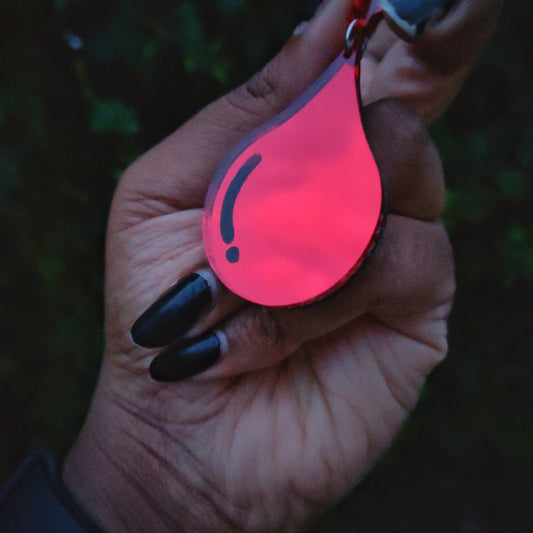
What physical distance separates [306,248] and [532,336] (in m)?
1.23

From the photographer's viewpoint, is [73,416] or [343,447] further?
[73,416]

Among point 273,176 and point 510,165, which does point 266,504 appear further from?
point 510,165

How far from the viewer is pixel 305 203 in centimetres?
81

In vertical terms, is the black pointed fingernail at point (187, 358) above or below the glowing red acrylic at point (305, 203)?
below

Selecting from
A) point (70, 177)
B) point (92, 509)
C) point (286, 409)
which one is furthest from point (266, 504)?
point (70, 177)

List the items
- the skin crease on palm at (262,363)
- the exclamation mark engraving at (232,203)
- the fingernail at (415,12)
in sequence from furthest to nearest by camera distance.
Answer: the skin crease on palm at (262,363), the exclamation mark engraving at (232,203), the fingernail at (415,12)

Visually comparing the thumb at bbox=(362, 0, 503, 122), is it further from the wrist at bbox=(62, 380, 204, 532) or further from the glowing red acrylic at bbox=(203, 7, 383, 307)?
the wrist at bbox=(62, 380, 204, 532)

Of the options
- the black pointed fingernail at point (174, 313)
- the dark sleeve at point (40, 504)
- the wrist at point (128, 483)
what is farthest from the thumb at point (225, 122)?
the dark sleeve at point (40, 504)

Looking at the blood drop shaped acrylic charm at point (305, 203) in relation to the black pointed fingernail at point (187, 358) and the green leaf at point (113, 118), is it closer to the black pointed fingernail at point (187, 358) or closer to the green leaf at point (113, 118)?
the black pointed fingernail at point (187, 358)

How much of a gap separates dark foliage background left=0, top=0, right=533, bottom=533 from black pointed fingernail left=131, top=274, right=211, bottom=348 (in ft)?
1.78

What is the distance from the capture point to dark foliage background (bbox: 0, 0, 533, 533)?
4.10ft

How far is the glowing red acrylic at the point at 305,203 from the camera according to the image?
2.65 ft

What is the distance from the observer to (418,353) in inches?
43.1

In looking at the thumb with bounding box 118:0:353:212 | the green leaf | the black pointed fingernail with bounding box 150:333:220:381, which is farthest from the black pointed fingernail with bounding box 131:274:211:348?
the green leaf
